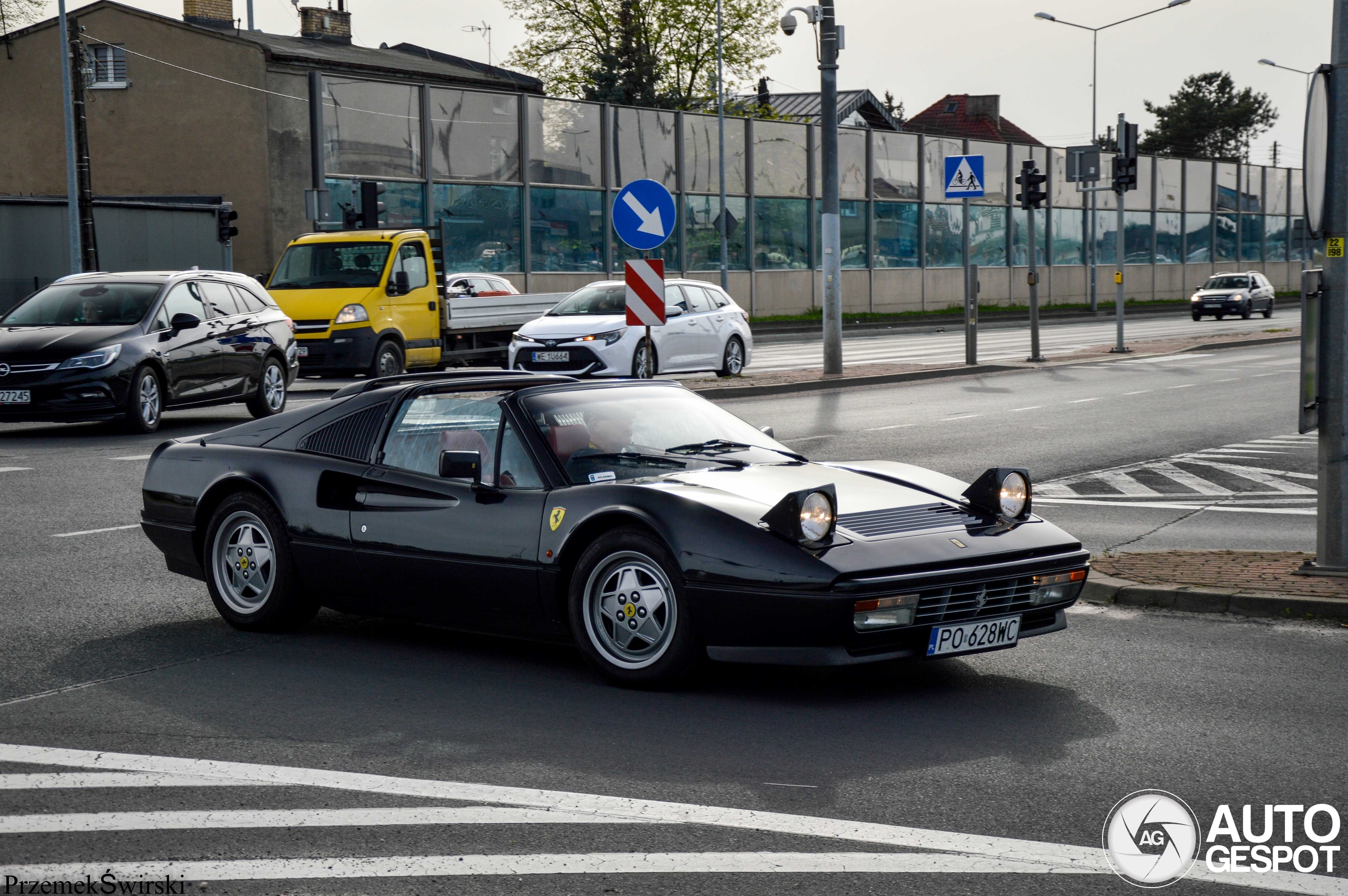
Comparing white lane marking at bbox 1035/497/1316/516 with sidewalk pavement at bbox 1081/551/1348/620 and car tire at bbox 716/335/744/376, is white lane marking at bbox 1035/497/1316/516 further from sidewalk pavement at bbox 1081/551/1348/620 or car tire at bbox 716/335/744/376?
car tire at bbox 716/335/744/376

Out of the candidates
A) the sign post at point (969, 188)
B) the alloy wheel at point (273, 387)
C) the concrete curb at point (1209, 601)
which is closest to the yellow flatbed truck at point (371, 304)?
the alloy wheel at point (273, 387)

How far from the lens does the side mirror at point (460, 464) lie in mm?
6375

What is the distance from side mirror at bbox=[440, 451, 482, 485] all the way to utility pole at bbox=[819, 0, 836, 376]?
1839cm

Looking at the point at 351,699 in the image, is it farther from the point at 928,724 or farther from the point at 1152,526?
the point at 1152,526

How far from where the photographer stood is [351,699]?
5.90 metres

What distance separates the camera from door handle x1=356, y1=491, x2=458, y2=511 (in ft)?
21.6

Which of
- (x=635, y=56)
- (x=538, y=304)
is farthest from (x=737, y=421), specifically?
(x=635, y=56)

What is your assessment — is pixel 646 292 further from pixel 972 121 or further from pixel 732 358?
pixel 972 121

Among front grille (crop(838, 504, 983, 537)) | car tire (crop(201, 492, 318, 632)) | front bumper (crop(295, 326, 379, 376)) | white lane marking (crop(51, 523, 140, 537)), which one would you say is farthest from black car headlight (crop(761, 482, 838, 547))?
front bumper (crop(295, 326, 379, 376))

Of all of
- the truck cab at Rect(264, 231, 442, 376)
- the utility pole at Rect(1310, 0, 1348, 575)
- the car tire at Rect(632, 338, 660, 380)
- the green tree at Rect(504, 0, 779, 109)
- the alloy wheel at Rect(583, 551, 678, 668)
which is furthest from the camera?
the green tree at Rect(504, 0, 779, 109)

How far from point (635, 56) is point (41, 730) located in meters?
58.9

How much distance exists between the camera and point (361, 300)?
2248 centimetres

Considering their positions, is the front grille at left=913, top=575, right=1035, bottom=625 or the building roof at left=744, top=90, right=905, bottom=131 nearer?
the front grille at left=913, top=575, right=1035, bottom=625

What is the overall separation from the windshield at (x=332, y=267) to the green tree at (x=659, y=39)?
48070 millimetres
